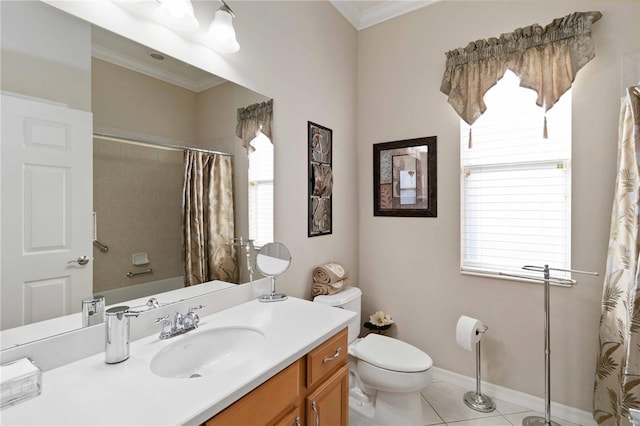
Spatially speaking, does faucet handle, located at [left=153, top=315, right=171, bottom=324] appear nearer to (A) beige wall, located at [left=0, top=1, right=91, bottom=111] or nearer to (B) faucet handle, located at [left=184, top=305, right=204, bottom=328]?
(B) faucet handle, located at [left=184, top=305, right=204, bottom=328]

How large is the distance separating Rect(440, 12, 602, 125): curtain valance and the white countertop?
1928 mm

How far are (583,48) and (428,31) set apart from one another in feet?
3.35

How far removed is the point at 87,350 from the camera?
1.03 meters

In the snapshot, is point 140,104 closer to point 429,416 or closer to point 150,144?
point 150,144

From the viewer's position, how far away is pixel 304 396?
1.15 meters

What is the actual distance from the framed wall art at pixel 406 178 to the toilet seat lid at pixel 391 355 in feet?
3.34

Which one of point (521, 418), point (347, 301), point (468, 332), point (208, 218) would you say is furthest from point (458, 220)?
point (208, 218)

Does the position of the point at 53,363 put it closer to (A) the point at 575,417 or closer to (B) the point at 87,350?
(B) the point at 87,350

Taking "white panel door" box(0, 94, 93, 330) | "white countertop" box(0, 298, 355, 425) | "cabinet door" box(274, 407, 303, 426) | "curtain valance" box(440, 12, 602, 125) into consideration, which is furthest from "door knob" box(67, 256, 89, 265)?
"curtain valance" box(440, 12, 602, 125)

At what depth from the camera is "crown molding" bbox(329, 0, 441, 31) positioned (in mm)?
2387

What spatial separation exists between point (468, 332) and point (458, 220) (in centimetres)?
78

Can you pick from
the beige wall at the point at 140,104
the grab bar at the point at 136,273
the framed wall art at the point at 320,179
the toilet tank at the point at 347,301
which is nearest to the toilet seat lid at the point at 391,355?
the toilet tank at the point at 347,301

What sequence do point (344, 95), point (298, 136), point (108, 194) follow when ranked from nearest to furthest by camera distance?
point (108, 194)
point (298, 136)
point (344, 95)

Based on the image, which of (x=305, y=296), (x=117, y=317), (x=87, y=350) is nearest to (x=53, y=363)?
(x=87, y=350)
